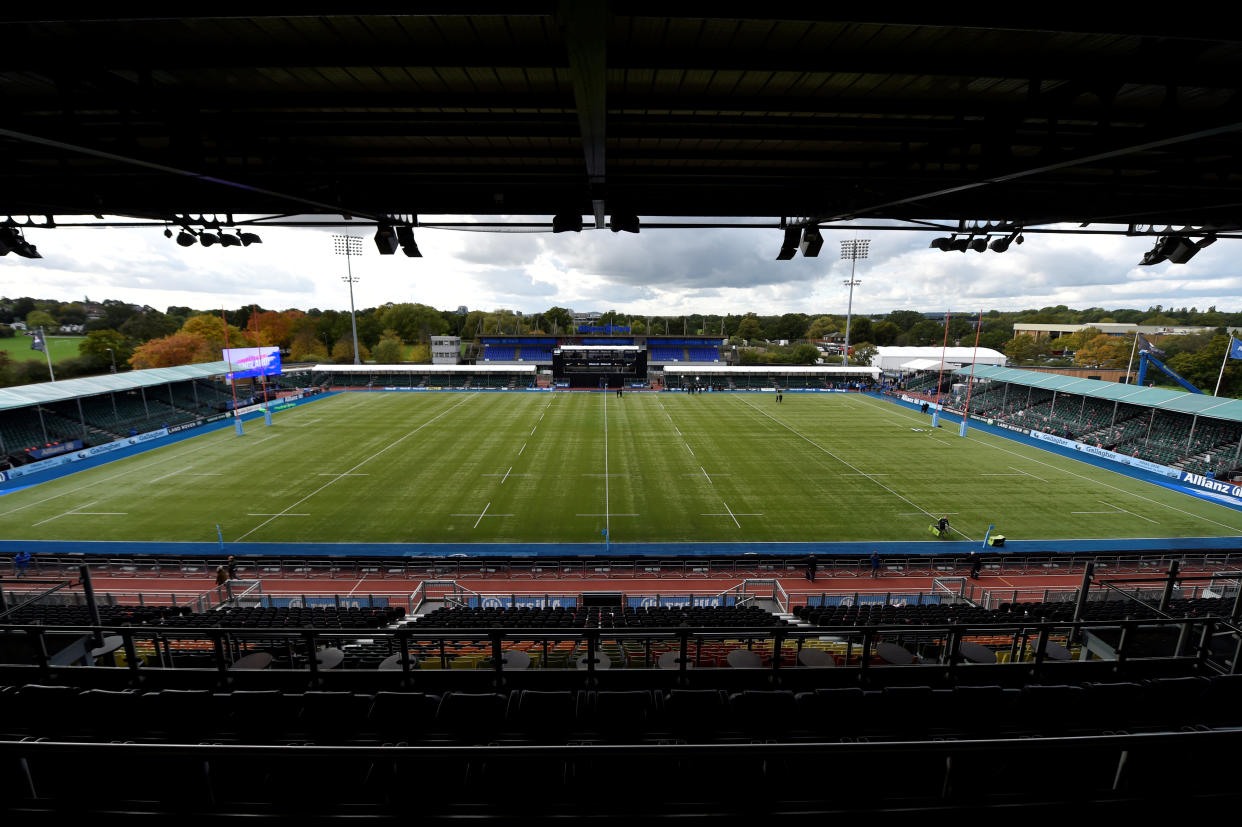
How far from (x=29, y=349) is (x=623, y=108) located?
294 feet

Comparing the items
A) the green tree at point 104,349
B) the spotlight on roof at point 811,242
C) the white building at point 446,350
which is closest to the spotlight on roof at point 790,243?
the spotlight on roof at point 811,242

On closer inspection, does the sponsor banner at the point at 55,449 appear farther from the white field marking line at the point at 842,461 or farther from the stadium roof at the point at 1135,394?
the stadium roof at the point at 1135,394

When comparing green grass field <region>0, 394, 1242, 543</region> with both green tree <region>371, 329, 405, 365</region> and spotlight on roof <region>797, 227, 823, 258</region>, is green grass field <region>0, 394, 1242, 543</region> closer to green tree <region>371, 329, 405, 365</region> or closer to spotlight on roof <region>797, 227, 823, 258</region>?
spotlight on roof <region>797, 227, 823, 258</region>

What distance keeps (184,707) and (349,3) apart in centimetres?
586

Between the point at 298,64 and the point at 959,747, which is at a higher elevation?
the point at 298,64

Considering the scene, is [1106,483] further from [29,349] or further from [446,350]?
[29,349]

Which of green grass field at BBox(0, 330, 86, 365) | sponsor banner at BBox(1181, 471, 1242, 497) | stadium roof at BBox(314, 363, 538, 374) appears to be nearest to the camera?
sponsor banner at BBox(1181, 471, 1242, 497)

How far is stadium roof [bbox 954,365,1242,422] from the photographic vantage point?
84.1 feet

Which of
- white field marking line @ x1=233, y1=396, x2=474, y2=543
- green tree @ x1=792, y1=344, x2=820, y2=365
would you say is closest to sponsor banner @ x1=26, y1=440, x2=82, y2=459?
white field marking line @ x1=233, y1=396, x2=474, y2=543

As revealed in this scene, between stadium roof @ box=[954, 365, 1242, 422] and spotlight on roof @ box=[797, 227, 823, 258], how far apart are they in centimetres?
3095

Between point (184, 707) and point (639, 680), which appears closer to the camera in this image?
point (184, 707)

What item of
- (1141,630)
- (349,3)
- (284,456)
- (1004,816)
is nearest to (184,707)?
(349,3)

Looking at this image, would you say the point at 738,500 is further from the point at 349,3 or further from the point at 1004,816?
the point at 349,3

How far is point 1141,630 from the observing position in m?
7.10
